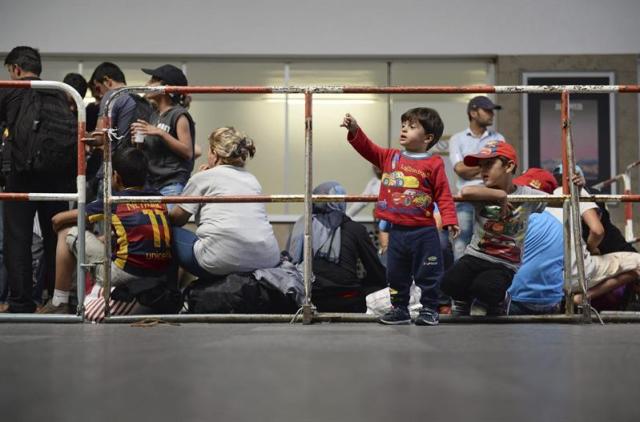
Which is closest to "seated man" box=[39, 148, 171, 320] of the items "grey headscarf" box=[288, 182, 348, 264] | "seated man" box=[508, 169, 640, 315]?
"grey headscarf" box=[288, 182, 348, 264]

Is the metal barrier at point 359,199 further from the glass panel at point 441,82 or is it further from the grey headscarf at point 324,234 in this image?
the glass panel at point 441,82

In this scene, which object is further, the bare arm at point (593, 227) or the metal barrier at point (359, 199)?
the bare arm at point (593, 227)

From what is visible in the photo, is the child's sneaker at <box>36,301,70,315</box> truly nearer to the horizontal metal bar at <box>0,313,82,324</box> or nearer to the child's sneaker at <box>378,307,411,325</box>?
the horizontal metal bar at <box>0,313,82,324</box>

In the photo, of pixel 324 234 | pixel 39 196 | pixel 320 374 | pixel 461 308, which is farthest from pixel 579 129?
pixel 320 374

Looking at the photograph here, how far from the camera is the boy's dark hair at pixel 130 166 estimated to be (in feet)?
20.2

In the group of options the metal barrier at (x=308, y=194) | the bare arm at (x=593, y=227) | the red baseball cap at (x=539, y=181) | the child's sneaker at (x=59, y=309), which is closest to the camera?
the metal barrier at (x=308, y=194)

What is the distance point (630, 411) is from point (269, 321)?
3014 mm

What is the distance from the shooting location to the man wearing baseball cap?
5719mm

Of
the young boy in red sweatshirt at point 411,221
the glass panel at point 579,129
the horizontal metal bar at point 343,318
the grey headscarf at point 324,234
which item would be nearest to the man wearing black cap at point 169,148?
the grey headscarf at point 324,234

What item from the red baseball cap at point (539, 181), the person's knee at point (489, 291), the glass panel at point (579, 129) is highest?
the glass panel at point (579, 129)

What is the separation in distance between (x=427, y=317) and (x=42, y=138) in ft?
9.14

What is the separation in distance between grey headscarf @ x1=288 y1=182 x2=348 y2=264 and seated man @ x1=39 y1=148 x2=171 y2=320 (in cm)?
93

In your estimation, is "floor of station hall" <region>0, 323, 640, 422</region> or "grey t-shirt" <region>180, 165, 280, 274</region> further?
"grey t-shirt" <region>180, 165, 280, 274</region>

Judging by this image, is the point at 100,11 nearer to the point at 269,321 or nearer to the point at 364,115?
the point at 364,115
